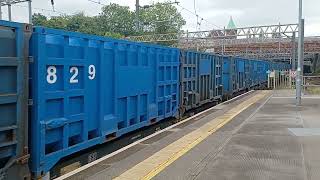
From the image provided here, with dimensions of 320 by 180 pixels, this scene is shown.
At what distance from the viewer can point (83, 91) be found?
7715 millimetres

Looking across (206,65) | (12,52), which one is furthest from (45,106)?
(206,65)

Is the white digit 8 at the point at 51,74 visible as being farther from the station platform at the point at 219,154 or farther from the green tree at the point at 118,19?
the green tree at the point at 118,19

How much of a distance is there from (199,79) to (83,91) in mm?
10609

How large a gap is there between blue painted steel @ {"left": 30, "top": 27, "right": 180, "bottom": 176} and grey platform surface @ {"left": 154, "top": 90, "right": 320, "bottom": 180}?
166cm

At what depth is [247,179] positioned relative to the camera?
24.1 ft

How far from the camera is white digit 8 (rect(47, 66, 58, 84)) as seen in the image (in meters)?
6.65

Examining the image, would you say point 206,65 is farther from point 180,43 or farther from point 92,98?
point 180,43

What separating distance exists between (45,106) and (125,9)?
100m

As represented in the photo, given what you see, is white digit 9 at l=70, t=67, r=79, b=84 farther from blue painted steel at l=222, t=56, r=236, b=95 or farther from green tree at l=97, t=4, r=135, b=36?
green tree at l=97, t=4, r=135, b=36

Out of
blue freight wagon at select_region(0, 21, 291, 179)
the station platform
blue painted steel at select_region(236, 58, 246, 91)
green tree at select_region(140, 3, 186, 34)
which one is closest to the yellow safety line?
the station platform

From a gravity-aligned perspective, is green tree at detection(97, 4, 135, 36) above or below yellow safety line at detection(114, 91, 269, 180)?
above

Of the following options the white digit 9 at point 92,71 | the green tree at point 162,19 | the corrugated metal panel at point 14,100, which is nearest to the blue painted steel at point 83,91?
the white digit 9 at point 92,71

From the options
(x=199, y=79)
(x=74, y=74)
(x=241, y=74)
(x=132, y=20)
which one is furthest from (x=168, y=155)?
(x=132, y=20)

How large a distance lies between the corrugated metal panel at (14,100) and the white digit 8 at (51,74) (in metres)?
0.50
